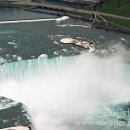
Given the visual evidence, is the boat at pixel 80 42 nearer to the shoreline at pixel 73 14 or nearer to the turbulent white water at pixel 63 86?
the turbulent white water at pixel 63 86

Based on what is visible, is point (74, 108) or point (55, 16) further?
point (55, 16)

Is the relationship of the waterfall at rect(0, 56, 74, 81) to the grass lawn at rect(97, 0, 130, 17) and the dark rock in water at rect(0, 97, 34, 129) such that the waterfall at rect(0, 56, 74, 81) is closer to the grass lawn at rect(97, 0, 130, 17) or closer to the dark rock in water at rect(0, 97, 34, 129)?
the dark rock in water at rect(0, 97, 34, 129)

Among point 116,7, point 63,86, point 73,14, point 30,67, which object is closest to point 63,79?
point 63,86

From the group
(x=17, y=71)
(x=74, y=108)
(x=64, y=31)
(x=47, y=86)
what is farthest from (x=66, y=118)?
(x=64, y=31)

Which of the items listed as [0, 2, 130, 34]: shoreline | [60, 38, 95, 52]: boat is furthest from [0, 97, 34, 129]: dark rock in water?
[0, 2, 130, 34]: shoreline

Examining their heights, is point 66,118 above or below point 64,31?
below

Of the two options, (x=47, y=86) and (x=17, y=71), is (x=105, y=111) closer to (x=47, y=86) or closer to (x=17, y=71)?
(x=47, y=86)

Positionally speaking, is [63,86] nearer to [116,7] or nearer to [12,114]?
[12,114]
